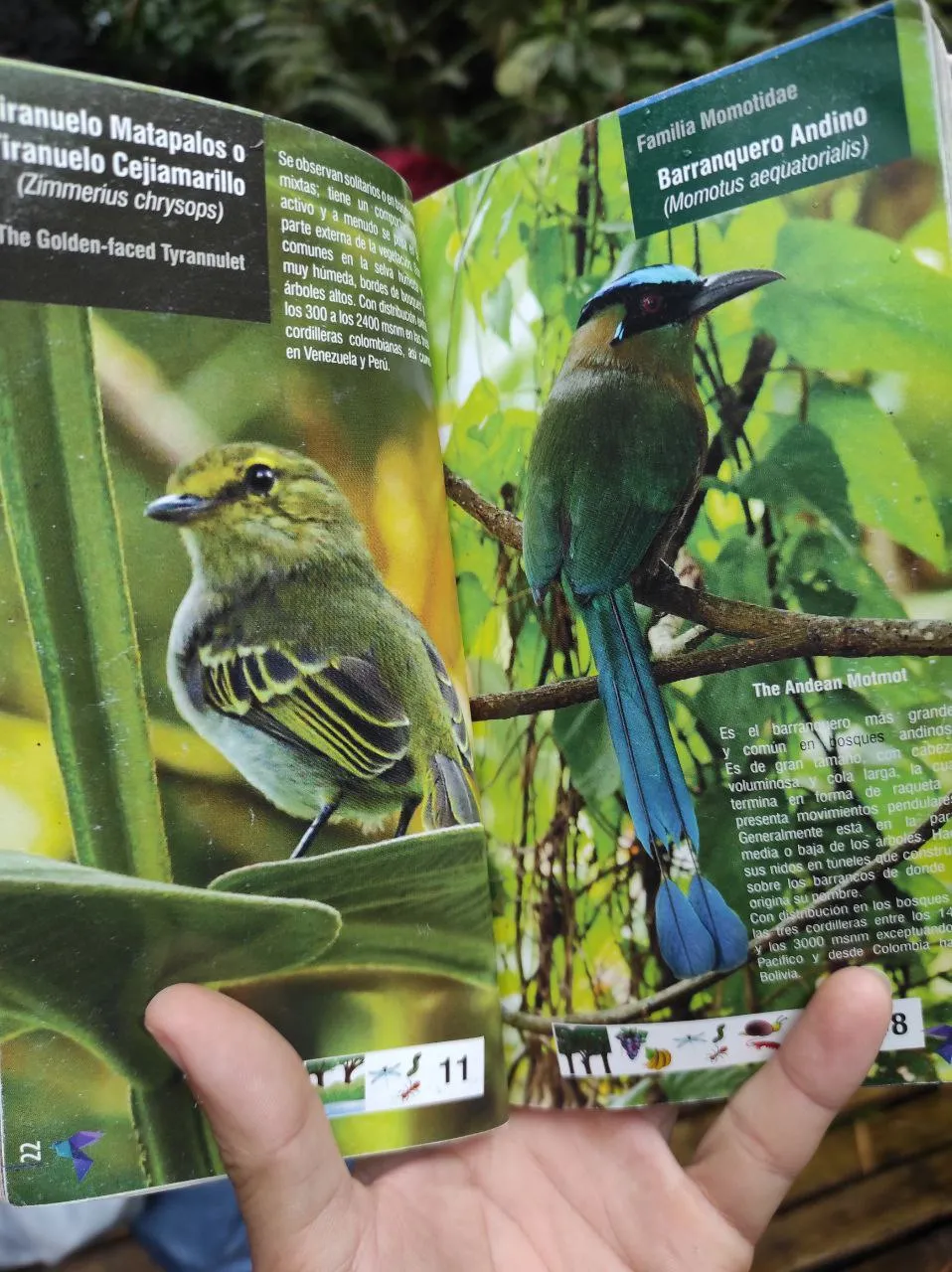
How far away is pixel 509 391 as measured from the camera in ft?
1.53

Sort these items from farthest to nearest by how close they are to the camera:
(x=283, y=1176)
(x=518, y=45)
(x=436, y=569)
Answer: (x=518, y=45), (x=436, y=569), (x=283, y=1176)

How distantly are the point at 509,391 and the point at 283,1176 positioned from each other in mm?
376

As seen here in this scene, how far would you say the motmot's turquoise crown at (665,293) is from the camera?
0.42 meters

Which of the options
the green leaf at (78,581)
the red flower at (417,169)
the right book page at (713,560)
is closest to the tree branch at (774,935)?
the right book page at (713,560)

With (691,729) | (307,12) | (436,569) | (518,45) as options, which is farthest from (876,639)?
(307,12)

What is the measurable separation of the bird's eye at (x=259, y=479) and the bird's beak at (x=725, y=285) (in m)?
0.22

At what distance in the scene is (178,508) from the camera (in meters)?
0.38

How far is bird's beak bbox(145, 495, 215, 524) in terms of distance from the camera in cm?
37

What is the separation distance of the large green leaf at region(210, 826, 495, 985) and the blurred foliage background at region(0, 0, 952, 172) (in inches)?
22.8

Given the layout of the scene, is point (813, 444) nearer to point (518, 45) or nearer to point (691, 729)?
point (691, 729)

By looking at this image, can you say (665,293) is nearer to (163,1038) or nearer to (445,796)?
(445,796)

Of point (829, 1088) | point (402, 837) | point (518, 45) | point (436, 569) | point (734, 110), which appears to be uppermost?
point (518, 45)

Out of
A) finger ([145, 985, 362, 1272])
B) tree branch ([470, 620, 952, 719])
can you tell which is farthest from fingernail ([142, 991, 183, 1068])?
tree branch ([470, 620, 952, 719])

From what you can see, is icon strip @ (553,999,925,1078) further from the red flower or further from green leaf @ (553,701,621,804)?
the red flower
